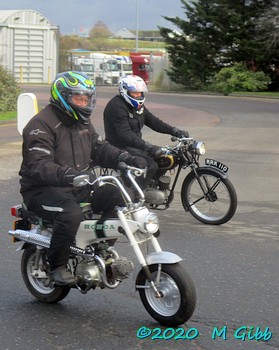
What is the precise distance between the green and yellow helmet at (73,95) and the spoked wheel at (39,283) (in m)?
1.08

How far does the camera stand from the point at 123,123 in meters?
8.42

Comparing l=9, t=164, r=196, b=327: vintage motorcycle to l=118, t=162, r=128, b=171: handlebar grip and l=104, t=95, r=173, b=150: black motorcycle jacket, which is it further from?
l=104, t=95, r=173, b=150: black motorcycle jacket

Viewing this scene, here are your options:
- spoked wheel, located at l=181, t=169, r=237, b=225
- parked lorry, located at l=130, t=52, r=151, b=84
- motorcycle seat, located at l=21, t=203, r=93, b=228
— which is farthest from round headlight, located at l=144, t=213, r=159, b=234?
parked lorry, located at l=130, t=52, r=151, b=84

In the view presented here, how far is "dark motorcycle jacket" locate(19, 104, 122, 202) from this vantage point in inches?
195

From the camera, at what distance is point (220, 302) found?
18.2 ft

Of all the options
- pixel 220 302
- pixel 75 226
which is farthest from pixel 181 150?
pixel 75 226

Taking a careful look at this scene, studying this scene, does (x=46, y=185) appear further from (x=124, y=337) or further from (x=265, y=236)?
(x=265, y=236)

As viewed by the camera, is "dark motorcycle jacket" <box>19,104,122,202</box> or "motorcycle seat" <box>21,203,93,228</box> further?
"motorcycle seat" <box>21,203,93,228</box>

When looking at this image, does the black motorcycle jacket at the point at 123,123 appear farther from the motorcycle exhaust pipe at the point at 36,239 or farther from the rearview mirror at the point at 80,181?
the rearview mirror at the point at 80,181

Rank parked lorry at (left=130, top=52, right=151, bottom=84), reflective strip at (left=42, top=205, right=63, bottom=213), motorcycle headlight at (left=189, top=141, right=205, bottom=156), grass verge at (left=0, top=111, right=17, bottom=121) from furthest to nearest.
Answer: parked lorry at (left=130, top=52, right=151, bottom=84) → grass verge at (left=0, top=111, right=17, bottom=121) → motorcycle headlight at (left=189, top=141, right=205, bottom=156) → reflective strip at (left=42, top=205, right=63, bottom=213)

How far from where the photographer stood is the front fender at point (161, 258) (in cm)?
474

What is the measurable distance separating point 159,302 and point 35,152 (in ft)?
4.47

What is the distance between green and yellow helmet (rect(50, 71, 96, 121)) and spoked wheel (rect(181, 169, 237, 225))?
342 centimetres

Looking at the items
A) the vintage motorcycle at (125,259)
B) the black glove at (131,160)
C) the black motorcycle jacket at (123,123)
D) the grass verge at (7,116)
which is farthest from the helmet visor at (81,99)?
the grass verge at (7,116)
